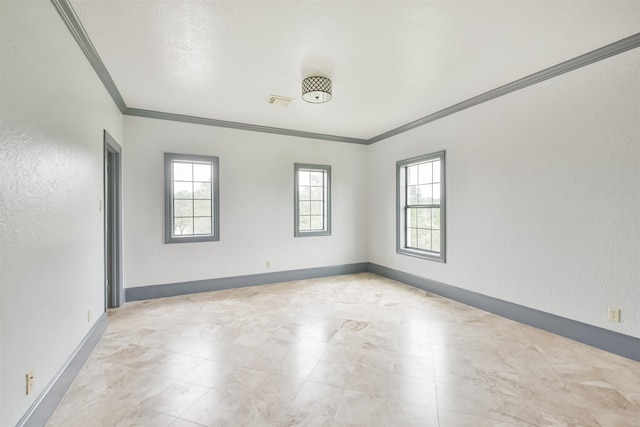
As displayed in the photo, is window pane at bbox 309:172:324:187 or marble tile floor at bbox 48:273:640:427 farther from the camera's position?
window pane at bbox 309:172:324:187

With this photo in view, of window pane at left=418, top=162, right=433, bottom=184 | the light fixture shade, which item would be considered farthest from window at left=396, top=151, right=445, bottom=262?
the light fixture shade

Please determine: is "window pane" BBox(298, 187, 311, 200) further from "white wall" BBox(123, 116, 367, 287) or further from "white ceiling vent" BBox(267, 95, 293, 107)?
"white ceiling vent" BBox(267, 95, 293, 107)

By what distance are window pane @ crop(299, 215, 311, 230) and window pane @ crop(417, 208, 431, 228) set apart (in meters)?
1.99

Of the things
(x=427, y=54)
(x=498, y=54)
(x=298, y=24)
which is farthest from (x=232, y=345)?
(x=498, y=54)

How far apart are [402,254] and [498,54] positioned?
332 centimetres

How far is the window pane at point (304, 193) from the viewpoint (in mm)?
5723

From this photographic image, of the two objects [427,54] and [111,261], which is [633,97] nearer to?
[427,54]

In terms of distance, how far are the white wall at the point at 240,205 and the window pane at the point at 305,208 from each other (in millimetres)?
294

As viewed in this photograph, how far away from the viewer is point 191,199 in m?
4.75

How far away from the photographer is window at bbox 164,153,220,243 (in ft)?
14.9

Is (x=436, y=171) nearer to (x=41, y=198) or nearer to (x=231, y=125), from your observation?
(x=231, y=125)

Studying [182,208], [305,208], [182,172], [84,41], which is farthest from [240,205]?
[84,41]

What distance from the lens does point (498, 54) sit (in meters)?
2.82

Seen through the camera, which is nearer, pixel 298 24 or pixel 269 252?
pixel 298 24
